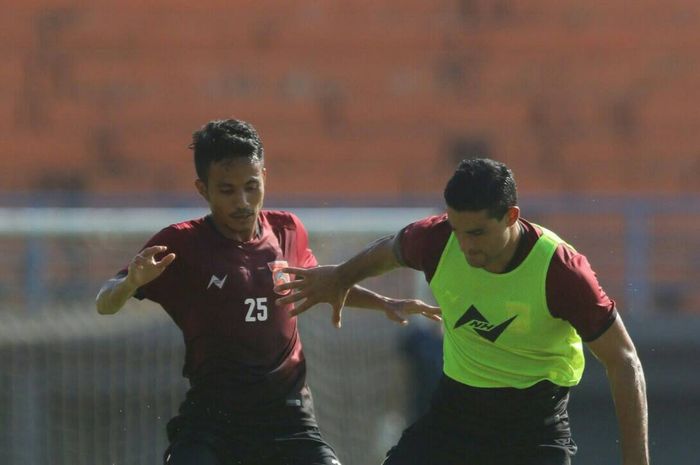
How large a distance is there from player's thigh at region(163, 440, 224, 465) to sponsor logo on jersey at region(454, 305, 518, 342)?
1005mm

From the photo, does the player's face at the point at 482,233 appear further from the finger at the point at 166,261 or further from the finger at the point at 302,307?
the finger at the point at 166,261

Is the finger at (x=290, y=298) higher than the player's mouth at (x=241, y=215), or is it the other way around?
the player's mouth at (x=241, y=215)

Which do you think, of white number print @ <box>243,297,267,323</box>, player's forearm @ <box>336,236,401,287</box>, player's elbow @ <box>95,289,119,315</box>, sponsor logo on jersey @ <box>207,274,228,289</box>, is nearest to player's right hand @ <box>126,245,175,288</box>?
player's elbow @ <box>95,289,119,315</box>

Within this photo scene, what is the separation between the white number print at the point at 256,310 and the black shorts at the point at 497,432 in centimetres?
70

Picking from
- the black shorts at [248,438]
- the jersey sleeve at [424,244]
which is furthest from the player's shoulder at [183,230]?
the jersey sleeve at [424,244]

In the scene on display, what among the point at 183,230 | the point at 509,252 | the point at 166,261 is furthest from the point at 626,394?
the point at 183,230

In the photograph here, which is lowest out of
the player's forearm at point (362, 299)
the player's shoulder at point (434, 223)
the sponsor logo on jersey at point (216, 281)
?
the player's forearm at point (362, 299)

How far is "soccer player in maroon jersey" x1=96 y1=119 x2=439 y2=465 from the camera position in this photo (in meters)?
4.91

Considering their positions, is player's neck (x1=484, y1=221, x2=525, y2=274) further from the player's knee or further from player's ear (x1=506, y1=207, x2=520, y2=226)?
the player's knee

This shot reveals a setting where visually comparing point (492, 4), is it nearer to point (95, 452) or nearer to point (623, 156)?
point (623, 156)

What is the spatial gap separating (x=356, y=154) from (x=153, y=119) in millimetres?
→ 2065

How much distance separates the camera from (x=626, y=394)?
451cm

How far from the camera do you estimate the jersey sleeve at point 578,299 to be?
4.51 metres

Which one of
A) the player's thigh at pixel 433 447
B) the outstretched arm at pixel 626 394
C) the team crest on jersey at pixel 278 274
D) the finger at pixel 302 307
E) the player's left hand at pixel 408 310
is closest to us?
the outstretched arm at pixel 626 394
